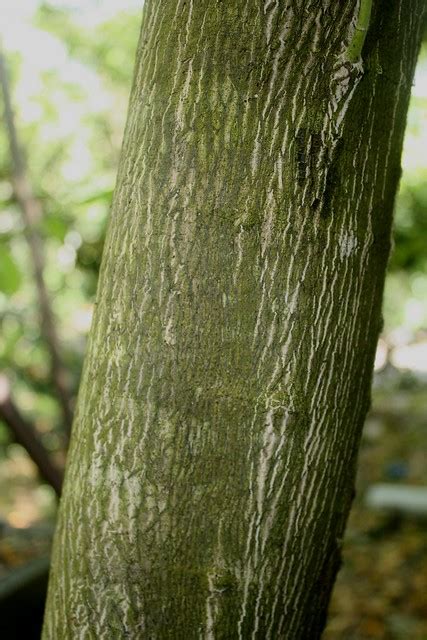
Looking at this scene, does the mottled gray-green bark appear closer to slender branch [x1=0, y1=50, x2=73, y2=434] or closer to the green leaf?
the green leaf

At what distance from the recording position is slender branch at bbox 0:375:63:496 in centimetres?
363

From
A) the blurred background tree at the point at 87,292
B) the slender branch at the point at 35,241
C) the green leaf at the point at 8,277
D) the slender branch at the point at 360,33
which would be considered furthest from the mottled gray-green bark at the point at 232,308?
the slender branch at the point at 35,241

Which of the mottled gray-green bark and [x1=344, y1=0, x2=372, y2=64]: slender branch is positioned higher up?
[x1=344, y1=0, x2=372, y2=64]: slender branch

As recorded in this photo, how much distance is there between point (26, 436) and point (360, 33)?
3025 mm


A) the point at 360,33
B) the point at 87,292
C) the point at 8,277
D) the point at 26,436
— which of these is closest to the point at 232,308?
the point at 360,33

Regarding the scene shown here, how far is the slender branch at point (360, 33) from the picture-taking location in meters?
1.18

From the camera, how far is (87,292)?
247 inches

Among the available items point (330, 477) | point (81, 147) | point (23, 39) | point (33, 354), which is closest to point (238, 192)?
point (330, 477)

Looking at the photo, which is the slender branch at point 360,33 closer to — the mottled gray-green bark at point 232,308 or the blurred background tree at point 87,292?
the mottled gray-green bark at point 232,308

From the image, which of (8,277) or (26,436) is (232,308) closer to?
(8,277)

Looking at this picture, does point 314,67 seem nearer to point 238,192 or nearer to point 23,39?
point 238,192

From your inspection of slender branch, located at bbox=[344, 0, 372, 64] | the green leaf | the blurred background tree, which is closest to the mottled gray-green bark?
slender branch, located at bbox=[344, 0, 372, 64]

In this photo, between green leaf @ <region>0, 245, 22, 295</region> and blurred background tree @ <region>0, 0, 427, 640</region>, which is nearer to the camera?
green leaf @ <region>0, 245, 22, 295</region>

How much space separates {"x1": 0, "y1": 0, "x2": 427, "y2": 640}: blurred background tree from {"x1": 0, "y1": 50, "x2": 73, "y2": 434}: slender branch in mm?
129
